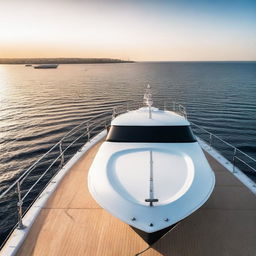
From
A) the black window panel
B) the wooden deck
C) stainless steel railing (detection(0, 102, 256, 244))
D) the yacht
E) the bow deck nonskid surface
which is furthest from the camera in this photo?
the black window panel

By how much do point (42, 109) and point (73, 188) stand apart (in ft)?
79.2

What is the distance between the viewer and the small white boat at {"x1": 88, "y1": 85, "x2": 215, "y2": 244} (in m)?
4.45

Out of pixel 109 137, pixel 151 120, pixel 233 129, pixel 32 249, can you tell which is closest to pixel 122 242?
pixel 32 249

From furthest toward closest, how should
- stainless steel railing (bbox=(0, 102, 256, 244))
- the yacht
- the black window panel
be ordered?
the black window panel
stainless steel railing (bbox=(0, 102, 256, 244))
the yacht

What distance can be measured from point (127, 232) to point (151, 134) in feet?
9.34

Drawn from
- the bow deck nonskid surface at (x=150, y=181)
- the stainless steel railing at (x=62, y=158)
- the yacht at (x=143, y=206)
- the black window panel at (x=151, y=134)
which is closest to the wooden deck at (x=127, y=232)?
the yacht at (x=143, y=206)

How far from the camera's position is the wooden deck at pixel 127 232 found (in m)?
4.88

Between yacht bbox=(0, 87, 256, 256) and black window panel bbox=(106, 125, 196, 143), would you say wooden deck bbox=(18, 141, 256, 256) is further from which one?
black window panel bbox=(106, 125, 196, 143)

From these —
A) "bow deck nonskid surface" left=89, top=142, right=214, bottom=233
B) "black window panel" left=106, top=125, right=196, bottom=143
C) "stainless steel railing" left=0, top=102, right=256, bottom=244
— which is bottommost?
"stainless steel railing" left=0, top=102, right=256, bottom=244

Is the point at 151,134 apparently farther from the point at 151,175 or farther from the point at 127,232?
the point at 127,232

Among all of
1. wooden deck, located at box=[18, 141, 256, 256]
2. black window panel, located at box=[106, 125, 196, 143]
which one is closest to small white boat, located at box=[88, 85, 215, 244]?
black window panel, located at box=[106, 125, 196, 143]

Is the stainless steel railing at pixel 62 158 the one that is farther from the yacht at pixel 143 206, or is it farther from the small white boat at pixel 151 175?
the small white boat at pixel 151 175

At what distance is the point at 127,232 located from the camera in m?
5.36

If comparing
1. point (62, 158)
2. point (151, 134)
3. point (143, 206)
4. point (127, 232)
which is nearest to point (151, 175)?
point (143, 206)
